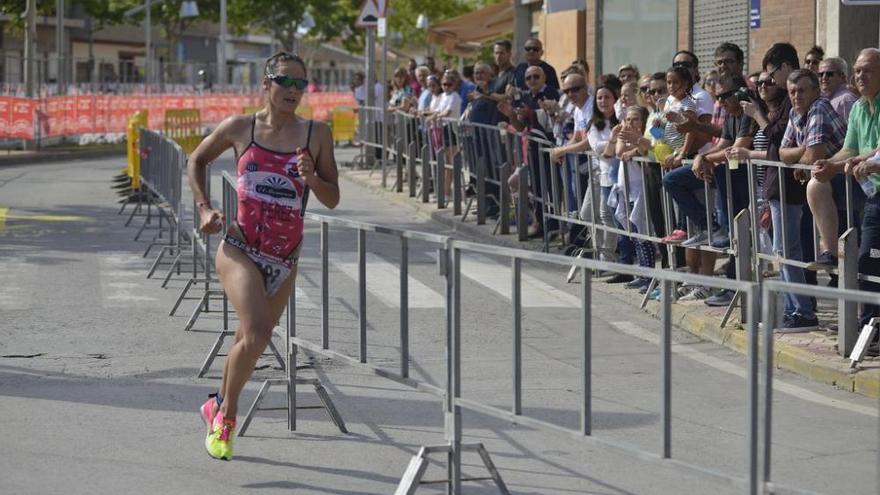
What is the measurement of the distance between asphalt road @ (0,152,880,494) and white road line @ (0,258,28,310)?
1.95 ft

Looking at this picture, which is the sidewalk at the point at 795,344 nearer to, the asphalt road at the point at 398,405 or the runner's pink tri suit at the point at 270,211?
the asphalt road at the point at 398,405

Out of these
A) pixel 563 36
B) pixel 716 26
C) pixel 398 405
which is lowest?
pixel 398 405

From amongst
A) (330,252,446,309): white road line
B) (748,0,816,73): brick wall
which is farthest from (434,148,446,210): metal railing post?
(330,252,446,309): white road line

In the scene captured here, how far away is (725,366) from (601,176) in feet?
28.3

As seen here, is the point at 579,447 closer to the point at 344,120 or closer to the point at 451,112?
the point at 451,112

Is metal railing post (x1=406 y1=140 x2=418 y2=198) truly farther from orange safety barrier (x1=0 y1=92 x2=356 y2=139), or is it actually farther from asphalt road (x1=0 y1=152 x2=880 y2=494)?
orange safety barrier (x1=0 y1=92 x2=356 y2=139)

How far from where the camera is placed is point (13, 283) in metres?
13.5

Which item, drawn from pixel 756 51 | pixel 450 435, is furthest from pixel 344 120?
pixel 450 435

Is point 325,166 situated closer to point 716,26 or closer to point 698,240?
point 698,240

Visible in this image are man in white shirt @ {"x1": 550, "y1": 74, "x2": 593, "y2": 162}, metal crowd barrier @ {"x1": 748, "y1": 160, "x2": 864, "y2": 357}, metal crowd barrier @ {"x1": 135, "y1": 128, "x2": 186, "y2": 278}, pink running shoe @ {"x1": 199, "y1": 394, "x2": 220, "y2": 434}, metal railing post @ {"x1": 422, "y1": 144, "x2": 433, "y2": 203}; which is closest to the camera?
pink running shoe @ {"x1": 199, "y1": 394, "x2": 220, "y2": 434}

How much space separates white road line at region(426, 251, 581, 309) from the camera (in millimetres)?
5863

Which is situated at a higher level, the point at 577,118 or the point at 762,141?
the point at 577,118

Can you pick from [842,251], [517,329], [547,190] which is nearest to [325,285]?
[517,329]

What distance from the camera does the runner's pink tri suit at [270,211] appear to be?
281 inches
